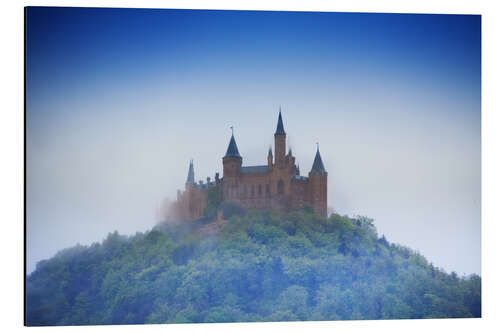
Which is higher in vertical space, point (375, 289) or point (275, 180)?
point (275, 180)

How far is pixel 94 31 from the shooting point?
40.8ft

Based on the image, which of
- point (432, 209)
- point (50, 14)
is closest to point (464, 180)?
point (432, 209)

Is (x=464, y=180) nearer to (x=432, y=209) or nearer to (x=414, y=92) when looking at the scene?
(x=432, y=209)

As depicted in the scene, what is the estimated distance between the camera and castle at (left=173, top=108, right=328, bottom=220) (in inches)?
505

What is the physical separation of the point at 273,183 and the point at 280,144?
744 millimetres

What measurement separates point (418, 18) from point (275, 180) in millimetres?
4028

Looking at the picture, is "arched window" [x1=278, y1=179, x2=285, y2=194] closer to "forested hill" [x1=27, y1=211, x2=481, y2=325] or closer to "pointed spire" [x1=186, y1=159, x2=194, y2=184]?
"forested hill" [x1=27, y1=211, x2=481, y2=325]

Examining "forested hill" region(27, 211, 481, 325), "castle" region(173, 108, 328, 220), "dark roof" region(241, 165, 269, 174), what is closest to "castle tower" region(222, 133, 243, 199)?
"castle" region(173, 108, 328, 220)

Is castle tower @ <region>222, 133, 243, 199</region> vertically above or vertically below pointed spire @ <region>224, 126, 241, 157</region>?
below

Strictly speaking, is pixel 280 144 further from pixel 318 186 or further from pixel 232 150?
pixel 318 186

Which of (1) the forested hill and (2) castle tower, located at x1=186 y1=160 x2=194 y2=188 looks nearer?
(1) the forested hill

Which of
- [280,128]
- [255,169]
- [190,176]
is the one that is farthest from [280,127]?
[190,176]

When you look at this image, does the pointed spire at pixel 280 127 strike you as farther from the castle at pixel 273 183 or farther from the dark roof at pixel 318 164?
the dark roof at pixel 318 164

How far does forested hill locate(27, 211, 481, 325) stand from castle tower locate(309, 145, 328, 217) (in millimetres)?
302
